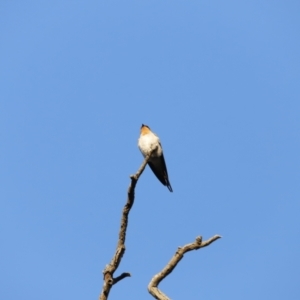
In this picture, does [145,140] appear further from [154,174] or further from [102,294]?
[102,294]

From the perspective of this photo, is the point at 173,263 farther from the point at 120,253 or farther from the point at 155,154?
the point at 155,154

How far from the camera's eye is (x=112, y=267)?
636 cm

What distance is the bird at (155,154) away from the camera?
1159 centimetres

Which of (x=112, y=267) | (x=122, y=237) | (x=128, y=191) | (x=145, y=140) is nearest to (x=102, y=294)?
(x=112, y=267)

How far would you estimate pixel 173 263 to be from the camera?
21.4 ft

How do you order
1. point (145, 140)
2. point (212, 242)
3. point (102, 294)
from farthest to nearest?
point (145, 140) < point (212, 242) < point (102, 294)

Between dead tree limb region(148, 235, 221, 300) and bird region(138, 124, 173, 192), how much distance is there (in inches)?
195

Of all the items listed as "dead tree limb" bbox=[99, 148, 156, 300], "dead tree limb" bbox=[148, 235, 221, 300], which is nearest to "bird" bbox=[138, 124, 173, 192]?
"dead tree limb" bbox=[99, 148, 156, 300]

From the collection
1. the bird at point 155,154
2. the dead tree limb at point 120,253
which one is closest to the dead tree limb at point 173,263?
the dead tree limb at point 120,253

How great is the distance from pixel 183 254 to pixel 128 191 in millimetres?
1077

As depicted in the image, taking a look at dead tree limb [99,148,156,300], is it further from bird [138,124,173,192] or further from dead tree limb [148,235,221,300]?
bird [138,124,173,192]

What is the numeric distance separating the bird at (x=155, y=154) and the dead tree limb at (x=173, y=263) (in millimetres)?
4956

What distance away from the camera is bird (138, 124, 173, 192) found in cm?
1159

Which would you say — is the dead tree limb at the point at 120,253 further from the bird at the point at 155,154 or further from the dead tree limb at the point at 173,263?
the bird at the point at 155,154
